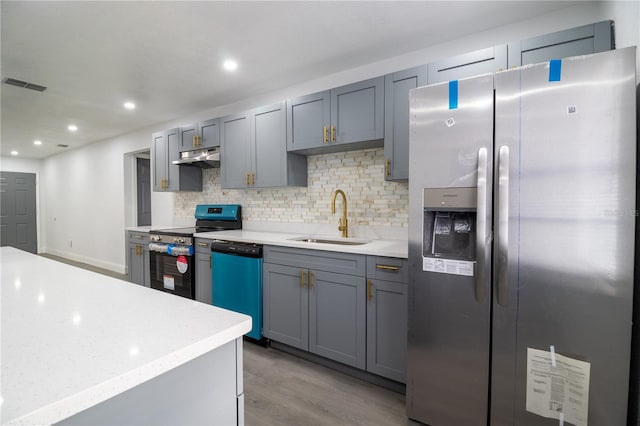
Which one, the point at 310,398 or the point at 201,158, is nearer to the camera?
the point at 310,398

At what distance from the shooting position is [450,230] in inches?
65.1

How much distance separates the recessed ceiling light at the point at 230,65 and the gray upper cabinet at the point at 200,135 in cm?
78

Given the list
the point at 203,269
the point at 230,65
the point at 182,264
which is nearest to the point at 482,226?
the point at 230,65

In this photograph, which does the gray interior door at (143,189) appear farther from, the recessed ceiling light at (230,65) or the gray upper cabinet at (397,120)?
the gray upper cabinet at (397,120)

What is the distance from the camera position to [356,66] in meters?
2.91

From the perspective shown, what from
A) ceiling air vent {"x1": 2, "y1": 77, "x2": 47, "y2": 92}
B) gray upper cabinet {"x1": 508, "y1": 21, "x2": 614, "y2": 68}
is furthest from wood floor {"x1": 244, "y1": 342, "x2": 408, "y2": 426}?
ceiling air vent {"x1": 2, "y1": 77, "x2": 47, "y2": 92}

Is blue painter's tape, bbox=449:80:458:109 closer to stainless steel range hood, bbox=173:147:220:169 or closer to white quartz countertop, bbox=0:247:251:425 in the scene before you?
white quartz countertop, bbox=0:247:251:425

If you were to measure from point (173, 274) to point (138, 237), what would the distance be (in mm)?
1096

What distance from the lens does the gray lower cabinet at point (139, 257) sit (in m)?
3.97

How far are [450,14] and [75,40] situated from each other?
9.47ft

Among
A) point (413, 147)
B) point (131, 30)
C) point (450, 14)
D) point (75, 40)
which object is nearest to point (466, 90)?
point (413, 147)

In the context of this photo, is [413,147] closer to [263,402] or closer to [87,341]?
[87,341]

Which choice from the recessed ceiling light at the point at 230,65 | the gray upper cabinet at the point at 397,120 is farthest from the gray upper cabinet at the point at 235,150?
the gray upper cabinet at the point at 397,120

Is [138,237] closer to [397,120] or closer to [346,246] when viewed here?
[346,246]
